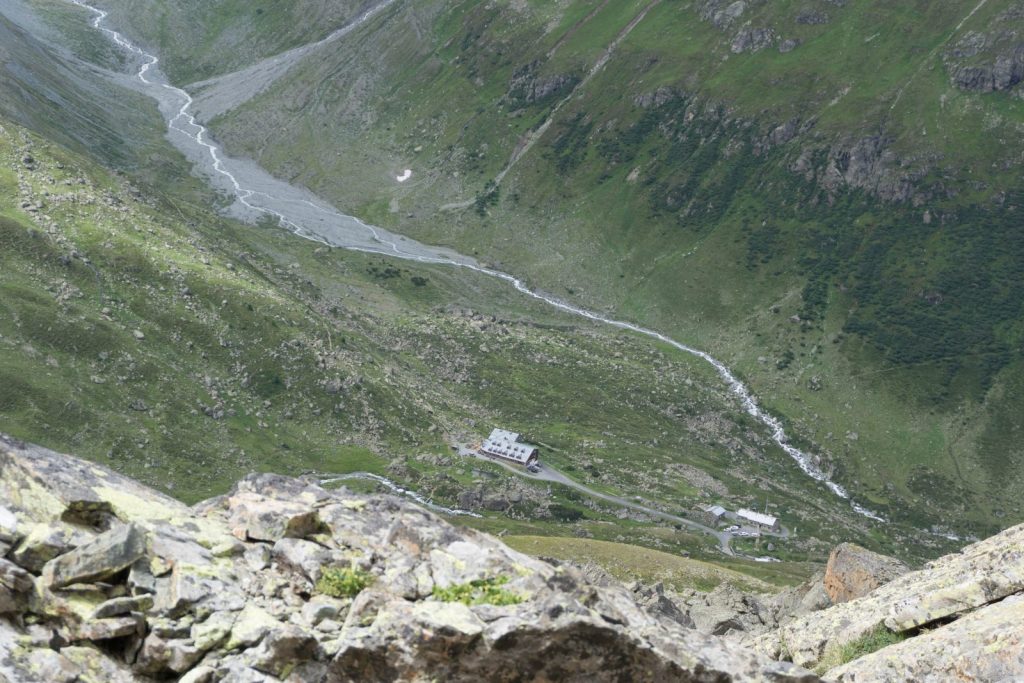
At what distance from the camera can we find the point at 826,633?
3472cm

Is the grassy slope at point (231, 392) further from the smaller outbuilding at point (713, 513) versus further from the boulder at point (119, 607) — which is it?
the boulder at point (119, 607)

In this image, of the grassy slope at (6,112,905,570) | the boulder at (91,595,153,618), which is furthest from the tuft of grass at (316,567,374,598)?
the grassy slope at (6,112,905,570)

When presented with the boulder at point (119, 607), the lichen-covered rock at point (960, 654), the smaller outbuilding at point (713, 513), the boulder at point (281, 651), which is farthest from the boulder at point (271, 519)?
the smaller outbuilding at point (713, 513)

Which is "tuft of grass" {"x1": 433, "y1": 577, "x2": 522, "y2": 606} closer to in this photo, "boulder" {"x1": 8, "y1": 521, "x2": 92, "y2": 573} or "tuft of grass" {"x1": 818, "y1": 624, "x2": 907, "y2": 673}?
"boulder" {"x1": 8, "y1": 521, "x2": 92, "y2": 573}

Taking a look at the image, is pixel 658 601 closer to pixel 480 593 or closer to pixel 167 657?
pixel 480 593

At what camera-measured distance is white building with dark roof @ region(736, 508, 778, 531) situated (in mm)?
161250

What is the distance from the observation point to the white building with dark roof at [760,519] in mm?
161250

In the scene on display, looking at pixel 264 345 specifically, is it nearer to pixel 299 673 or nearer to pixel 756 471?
pixel 756 471

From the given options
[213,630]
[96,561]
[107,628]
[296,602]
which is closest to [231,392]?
[96,561]

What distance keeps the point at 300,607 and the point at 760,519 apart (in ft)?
490

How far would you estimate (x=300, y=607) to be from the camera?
22594 mm

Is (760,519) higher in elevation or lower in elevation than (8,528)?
lower

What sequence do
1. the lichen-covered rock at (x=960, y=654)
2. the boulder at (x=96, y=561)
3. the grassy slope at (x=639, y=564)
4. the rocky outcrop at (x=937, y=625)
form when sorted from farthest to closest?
the grassy slope at (x=639, y=564)
the rocky outcrop at (x=937, y=625)
the lichen-covered rock at (x=960, y=654)
the boulder at (x=96, y=561)

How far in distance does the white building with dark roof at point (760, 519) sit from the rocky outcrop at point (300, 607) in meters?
144
